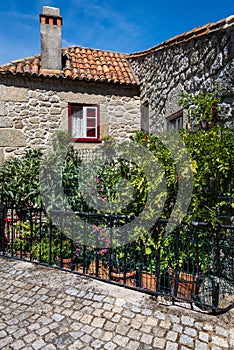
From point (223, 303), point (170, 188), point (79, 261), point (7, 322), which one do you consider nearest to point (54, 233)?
point (79, 261)

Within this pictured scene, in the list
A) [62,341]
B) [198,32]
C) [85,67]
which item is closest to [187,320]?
[62,341]

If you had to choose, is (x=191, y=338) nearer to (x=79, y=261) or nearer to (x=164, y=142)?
(x=164, y=142)

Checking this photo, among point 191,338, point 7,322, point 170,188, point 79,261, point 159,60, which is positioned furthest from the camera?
point 159,60

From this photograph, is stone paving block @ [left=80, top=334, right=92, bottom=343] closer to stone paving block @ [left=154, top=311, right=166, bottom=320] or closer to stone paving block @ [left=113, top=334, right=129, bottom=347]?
stone paving block @ [left=113, top=334, right=129, bottom=347]

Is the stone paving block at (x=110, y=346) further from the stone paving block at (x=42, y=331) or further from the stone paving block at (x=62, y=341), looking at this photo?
the stone paving block at (x=42, y=331)

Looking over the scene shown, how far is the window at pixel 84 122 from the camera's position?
7539 mm

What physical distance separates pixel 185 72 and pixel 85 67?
3665 mm

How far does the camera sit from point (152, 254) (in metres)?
3.75

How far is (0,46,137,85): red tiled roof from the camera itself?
7.02m

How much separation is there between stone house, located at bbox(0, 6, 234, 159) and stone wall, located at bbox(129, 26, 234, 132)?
27 millimetres

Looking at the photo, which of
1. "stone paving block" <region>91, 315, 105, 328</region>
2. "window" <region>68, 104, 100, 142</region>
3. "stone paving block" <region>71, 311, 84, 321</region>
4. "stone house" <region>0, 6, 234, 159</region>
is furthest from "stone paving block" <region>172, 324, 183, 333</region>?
"window" <region>68, 104, 100, 142</region>

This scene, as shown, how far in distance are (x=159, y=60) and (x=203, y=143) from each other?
12.3ft

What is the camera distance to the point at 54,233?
4.96m

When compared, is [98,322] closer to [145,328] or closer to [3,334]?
[145,328]
